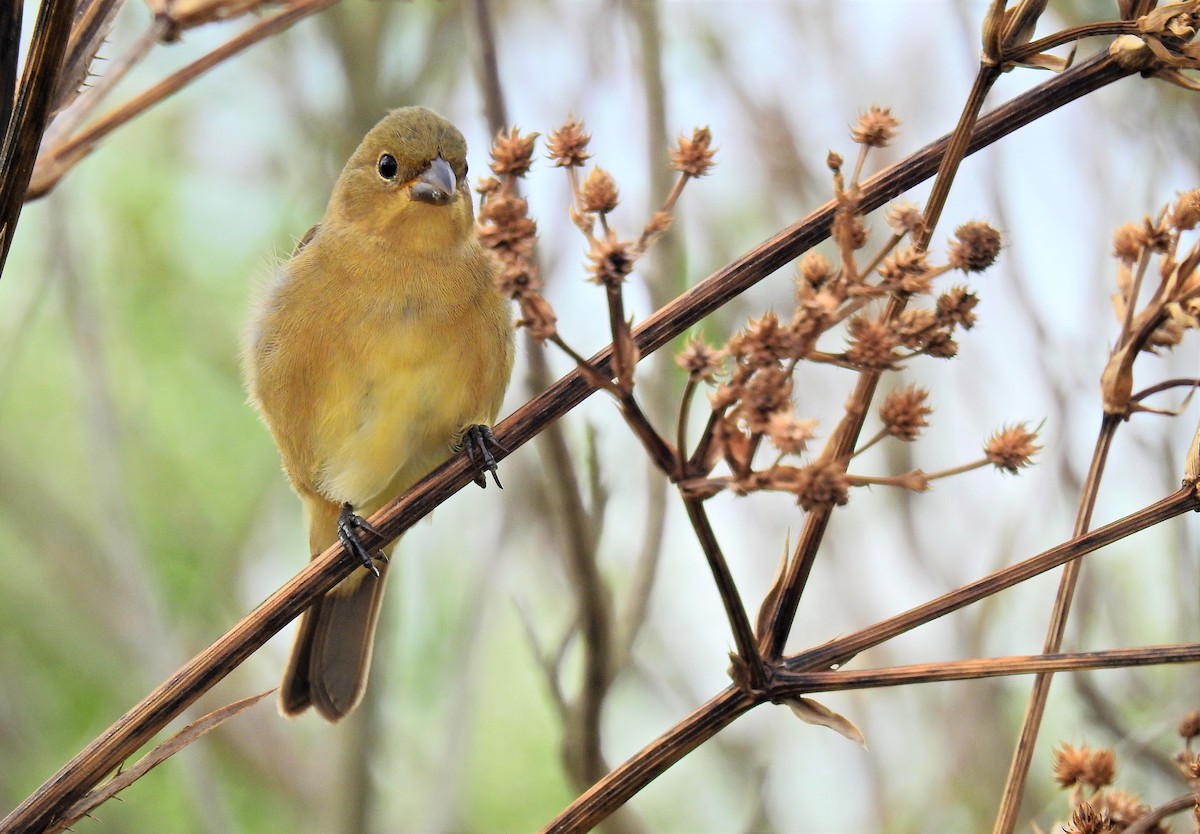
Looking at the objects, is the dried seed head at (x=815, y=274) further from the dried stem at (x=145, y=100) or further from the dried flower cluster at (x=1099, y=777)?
the dried stem at (x=145, y=100)

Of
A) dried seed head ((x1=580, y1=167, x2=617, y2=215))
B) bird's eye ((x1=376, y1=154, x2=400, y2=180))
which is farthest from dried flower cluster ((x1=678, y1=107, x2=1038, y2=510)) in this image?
bird's eye ((x1=376, y1=154, x2=400, y2=180))

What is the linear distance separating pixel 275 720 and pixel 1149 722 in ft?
12.4

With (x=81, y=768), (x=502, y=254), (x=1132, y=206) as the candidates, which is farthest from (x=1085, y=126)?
(x=81, y=768)

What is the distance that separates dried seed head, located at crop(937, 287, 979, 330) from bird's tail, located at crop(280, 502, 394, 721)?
2.13m

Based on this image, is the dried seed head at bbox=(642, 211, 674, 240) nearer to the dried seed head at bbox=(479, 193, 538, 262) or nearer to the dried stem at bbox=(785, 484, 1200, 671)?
the dried seed head at bbox=(479, 193, 538, 262)

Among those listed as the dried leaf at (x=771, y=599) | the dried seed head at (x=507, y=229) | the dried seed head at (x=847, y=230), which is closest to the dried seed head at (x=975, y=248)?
the dried seed head at (x=847, y=230)

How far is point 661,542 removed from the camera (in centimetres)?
323

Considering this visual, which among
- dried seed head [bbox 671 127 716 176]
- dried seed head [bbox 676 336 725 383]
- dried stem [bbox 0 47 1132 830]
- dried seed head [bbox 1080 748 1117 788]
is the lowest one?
dried seed head [bbox 1080 748 1117 788]

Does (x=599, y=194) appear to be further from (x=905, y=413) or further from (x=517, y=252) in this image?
(x=905, y=413)

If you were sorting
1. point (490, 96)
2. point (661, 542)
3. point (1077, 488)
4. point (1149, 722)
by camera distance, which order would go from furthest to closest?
point (1149, 722)
point (1077, 488)
point (661, 542)
point (490, 96)

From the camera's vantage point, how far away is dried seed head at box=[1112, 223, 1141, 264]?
1.88 metres

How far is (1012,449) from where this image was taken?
1.54m

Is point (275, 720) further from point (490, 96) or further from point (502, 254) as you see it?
point (502, 254)

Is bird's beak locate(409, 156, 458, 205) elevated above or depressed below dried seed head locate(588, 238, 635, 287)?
above
